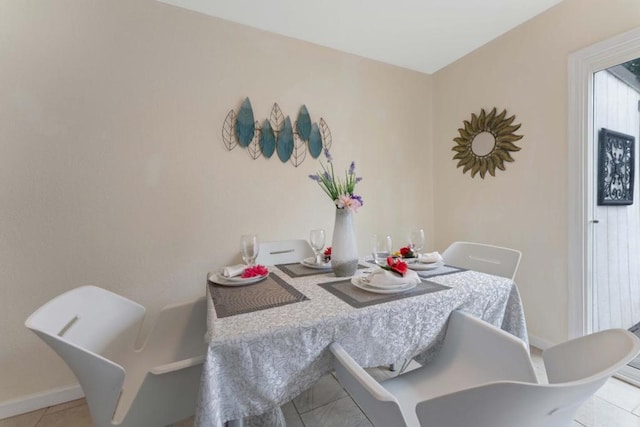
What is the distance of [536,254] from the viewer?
212cm

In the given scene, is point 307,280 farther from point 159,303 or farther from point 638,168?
point 638,168

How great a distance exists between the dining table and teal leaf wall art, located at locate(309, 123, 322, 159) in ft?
4.43

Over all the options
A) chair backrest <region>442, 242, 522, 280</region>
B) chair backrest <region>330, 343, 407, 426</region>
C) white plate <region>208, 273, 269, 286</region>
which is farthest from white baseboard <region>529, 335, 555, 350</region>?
white plate <region>208, 273, 269, 286</region>

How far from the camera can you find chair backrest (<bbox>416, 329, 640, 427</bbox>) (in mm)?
519

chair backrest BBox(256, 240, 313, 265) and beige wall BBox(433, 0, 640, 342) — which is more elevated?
beige wall BBox(433, 0, 640, 342)

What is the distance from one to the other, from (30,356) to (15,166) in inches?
43.9

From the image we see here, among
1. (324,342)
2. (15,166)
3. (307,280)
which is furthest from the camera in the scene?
(15,166)

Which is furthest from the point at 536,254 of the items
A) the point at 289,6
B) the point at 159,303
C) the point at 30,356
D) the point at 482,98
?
the point at 30,356

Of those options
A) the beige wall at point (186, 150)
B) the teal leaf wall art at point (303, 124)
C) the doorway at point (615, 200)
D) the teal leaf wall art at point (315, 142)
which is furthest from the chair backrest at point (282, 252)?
the doorway at point (615, 200)

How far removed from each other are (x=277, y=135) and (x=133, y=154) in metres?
1.02

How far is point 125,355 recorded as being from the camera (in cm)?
128

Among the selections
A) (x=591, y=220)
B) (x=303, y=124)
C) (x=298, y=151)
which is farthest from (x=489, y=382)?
(x=303, y=124)

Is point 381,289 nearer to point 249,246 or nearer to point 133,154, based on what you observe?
point 249,246

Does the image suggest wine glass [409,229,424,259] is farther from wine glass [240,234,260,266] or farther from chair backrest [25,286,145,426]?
chair backrest [25,286,145,426]
